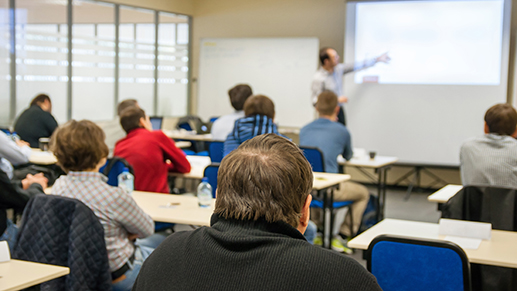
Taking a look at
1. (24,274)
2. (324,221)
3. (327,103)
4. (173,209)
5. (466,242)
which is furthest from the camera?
(327,103)

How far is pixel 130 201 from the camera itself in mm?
2418

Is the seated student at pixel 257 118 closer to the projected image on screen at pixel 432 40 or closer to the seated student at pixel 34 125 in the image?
the seated student at pixel 34 125

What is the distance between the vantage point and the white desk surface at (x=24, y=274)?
5.68 feet

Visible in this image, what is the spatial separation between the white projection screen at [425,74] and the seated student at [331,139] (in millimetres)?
2577

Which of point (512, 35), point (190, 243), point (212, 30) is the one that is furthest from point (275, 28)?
point (190, 243)

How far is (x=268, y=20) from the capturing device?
27.8 feet

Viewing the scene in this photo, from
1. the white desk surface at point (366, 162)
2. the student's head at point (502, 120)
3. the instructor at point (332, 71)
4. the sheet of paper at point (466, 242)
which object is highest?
the instructor at point (332, 71)

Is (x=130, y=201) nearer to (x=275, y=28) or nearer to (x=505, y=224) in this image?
(x=505, y=224)

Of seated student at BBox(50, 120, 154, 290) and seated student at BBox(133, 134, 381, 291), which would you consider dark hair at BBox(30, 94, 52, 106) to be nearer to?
seated student at BBox(50, 120, 154, 290)

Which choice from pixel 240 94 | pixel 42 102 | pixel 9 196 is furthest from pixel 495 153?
pixel 42 102

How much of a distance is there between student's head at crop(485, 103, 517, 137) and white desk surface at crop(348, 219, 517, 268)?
3.00 ft

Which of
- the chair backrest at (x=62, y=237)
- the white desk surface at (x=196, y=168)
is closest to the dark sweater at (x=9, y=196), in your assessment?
the chair backrest at (x=62, y=237)

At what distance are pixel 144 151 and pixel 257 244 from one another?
2.82 metres

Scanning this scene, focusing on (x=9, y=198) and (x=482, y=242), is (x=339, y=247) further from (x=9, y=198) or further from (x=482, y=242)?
(x=9, y=198)
